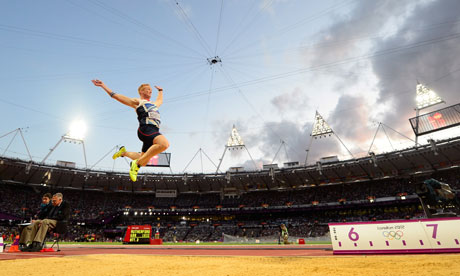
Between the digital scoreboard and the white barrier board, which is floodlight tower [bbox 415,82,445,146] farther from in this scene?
the digital scoreboard

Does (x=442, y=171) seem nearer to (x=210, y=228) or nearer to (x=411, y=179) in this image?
(x=411, y=179)

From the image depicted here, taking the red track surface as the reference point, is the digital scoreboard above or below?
above

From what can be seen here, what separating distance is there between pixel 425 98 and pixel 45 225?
43.3 m

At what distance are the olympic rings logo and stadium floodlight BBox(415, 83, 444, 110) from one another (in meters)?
35.1

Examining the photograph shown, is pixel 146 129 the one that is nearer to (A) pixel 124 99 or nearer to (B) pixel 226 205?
(A) pixel 124 99

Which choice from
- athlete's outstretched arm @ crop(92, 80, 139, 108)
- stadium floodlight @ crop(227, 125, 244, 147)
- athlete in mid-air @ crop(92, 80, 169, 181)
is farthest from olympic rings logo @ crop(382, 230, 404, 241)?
stadium floodlight @ crop(227, 125, 244, 147)

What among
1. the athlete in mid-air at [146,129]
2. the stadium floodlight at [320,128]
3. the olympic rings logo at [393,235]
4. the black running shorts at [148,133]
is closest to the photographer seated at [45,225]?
the athlete in mid-air at [146,129]

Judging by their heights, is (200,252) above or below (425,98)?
below

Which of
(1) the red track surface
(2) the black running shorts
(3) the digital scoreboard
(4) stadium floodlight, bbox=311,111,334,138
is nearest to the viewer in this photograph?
(2) the black running shorts

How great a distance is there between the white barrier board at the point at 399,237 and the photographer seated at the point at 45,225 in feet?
29.0

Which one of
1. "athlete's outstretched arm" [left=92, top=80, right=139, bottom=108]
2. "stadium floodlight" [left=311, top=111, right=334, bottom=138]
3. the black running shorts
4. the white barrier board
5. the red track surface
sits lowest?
the red track surface

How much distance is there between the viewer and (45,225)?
7.32m

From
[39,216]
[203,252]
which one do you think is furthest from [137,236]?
[39,216]

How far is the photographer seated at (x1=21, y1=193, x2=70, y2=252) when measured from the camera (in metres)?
7.35
